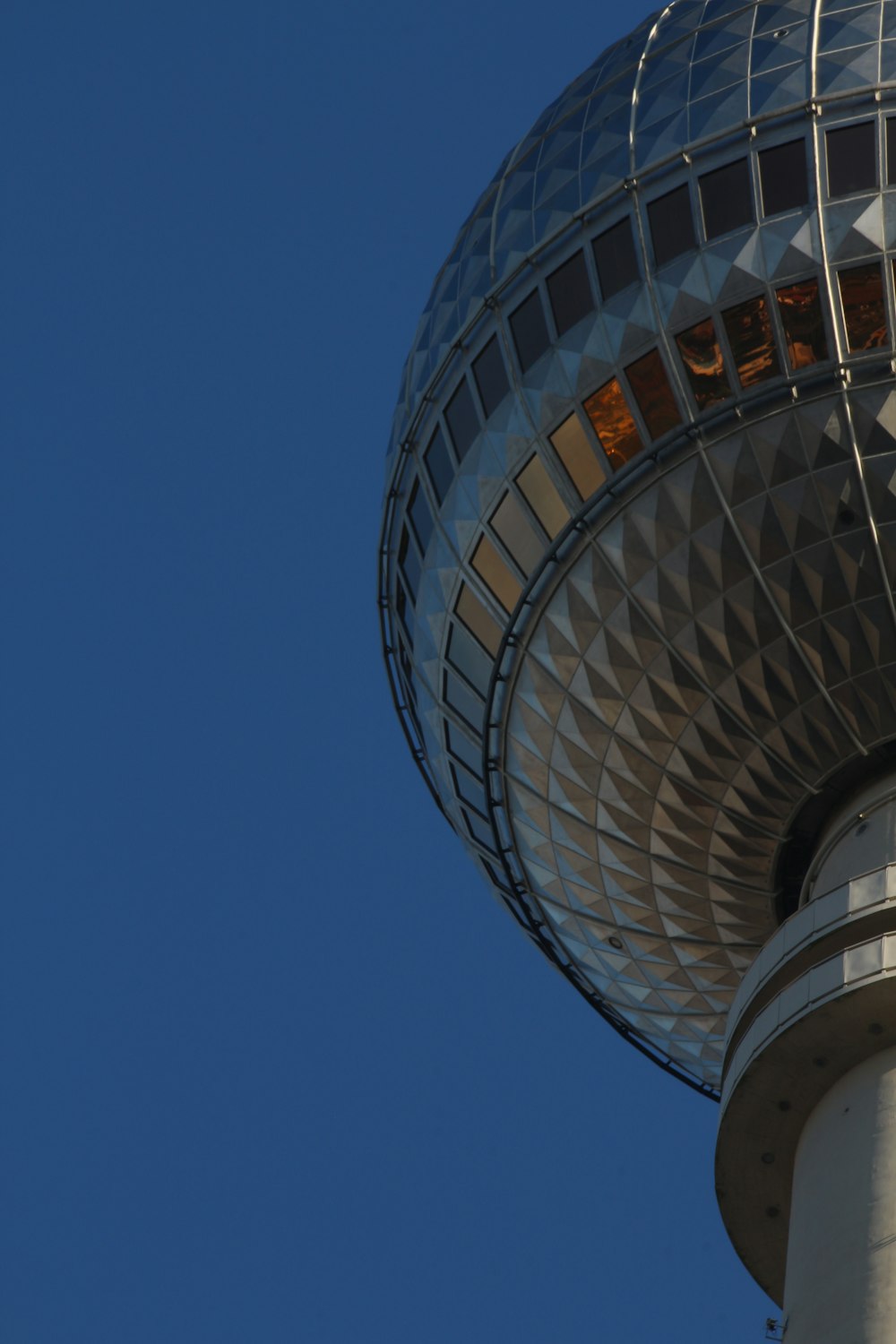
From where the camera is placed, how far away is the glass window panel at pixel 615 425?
29.0 meters

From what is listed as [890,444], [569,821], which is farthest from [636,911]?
[890,444]

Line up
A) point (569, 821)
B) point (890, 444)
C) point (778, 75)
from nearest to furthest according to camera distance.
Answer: point (890, 444) → point (778, 75) → point (569, 821)

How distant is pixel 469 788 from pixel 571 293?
8394 millimetres

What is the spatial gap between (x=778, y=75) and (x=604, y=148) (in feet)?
9.30

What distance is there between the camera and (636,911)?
32.9 metres

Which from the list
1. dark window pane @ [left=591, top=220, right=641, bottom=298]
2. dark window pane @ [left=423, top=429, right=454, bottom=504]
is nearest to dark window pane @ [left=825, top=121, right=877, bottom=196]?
dark window pane @ [left=591, top=220, right=641, bottom=298]

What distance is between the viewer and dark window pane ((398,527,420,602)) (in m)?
33.1

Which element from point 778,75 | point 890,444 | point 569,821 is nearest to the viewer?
point 890,444

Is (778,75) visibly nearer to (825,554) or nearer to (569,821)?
(825,554)

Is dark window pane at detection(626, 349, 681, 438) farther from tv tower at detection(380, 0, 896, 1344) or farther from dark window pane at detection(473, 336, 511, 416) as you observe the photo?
dark window pane at detection(473, 336, 511, 416)

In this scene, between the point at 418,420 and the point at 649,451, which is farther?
the point at 418,420

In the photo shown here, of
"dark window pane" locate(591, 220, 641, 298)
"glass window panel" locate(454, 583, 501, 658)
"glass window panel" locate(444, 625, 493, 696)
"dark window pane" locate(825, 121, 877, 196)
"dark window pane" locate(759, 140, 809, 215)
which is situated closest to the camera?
"dark window pane" locate(825, 121, 877, 196)

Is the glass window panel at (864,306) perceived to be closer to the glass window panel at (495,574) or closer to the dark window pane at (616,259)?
the dark window pane at (616,259)

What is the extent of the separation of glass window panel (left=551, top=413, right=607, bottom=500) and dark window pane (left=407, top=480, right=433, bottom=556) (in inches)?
131
